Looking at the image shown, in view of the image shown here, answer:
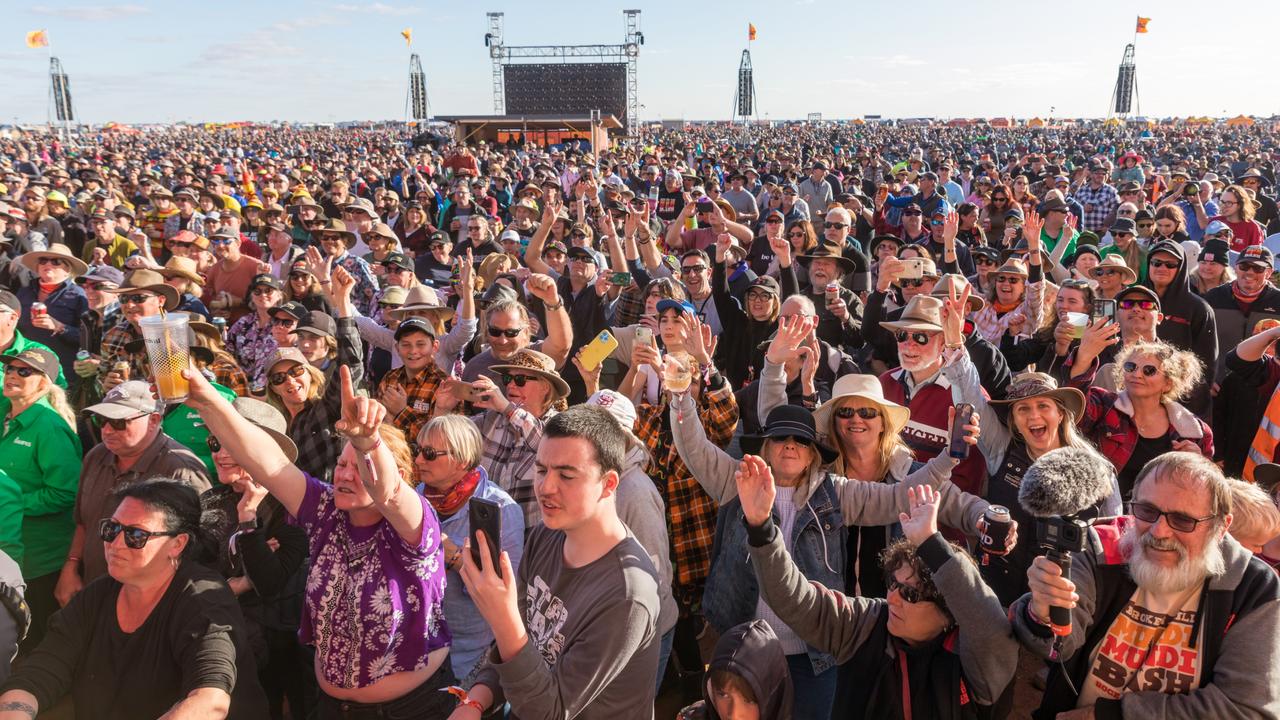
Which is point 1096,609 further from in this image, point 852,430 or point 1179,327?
point 1179,327

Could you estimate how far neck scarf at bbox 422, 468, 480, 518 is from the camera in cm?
305

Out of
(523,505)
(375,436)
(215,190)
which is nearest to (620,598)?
(375,436)

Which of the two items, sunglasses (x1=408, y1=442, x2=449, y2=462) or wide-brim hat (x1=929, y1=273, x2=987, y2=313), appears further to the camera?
wide-brim hat (x1=929, y1=273, x2=987, y2=313)

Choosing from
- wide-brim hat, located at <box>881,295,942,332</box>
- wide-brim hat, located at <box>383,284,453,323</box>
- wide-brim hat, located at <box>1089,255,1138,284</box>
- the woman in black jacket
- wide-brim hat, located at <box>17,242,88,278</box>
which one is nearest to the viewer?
the woman in black jacket

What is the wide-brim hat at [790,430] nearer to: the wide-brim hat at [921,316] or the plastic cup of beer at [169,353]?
the wide-brim hat at [921,316]

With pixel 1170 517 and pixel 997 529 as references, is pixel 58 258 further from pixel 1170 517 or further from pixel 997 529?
pixel 1170 517

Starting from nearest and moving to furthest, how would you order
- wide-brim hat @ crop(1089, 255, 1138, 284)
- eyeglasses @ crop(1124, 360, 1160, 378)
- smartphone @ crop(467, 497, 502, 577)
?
1. smartphone @ crop(467, 497, 502, 577)
2. eyeglasses @ crop(1124, 360, 1160, 378)
3. wide-brim hat @ crop(1089, 255, 1138, 284)

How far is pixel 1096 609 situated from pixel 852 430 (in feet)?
3.90

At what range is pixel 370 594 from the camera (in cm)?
254

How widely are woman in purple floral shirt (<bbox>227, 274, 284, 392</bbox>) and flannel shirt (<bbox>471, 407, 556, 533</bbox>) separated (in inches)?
96.2

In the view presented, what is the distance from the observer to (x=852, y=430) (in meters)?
3.48

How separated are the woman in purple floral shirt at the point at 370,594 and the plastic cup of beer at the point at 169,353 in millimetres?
58

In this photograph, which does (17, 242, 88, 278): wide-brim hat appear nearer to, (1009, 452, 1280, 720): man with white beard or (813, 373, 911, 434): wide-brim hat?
(813, 373, 911, 434): wide-brim hat

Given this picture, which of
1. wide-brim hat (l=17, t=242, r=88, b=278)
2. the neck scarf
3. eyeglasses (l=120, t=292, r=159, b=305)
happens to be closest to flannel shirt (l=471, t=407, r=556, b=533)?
the neck scarf
